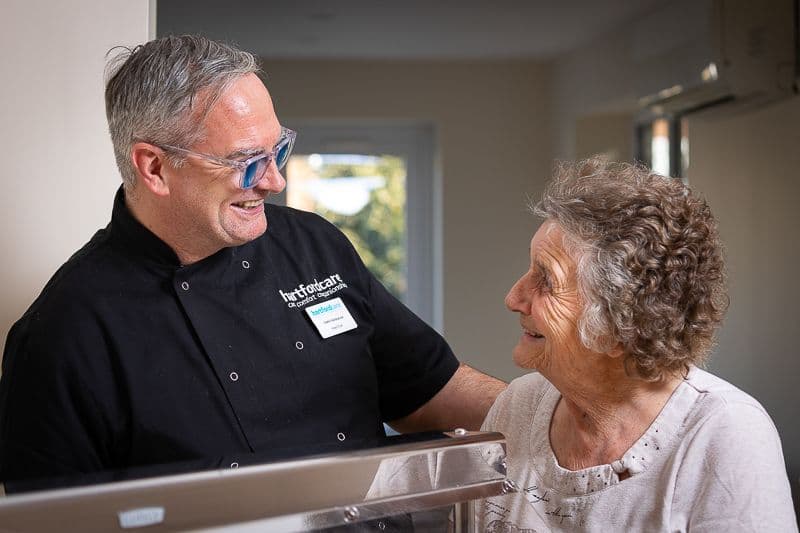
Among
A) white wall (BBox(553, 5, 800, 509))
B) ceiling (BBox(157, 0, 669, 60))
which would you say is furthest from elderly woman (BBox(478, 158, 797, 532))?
ceiling (BBox(157, 0, 669, 60))

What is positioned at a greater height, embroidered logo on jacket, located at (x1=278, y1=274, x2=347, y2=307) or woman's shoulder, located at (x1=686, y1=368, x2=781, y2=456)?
embroidered logo on jacket, located at (x1=278, y1=274, x2=347, y2=307)

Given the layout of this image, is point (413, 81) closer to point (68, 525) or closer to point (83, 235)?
point (83, 235)

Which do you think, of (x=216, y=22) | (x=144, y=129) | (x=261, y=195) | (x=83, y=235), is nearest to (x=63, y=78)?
(x=83, y=235)

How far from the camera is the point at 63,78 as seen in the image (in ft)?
5.76

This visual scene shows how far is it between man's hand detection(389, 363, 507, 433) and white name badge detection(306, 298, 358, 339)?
0.78 feet

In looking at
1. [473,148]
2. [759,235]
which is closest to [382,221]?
[473,148]

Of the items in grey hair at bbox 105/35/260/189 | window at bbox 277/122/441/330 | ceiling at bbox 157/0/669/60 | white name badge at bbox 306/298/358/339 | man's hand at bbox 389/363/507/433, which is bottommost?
man's hand at bbox 389/363/507/433

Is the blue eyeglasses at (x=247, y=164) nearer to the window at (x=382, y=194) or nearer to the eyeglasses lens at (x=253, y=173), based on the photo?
the eyeglasses lens at (x=253, y=173)

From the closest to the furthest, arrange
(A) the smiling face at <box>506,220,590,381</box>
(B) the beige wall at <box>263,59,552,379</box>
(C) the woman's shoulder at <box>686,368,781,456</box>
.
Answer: (C) the woman's shoulder at <box>686,368,781,456</box> < (A) the smiling face at <box>506,220,590,381</box> < (B) the beige wall at <box>263,59,552,379</box>

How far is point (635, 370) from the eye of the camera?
127cm

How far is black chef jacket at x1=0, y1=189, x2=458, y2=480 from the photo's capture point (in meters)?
1.36

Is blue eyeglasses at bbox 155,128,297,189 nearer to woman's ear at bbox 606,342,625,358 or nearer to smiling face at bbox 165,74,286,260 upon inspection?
smiling face at bbox 165,74,286,260

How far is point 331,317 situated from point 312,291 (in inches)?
2.1

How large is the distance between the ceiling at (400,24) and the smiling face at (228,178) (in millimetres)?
3028
